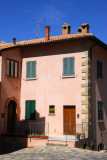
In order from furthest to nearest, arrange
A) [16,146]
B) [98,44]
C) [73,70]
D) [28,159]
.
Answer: [98,44]
[73,70]
[16,146]
[28,159]

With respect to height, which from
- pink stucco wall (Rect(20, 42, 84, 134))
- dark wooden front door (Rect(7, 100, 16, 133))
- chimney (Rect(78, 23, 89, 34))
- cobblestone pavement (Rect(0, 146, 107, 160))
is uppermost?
chimney (Rect(78, 23, 89, 34))

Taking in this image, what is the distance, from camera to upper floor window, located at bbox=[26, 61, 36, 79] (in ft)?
61.4

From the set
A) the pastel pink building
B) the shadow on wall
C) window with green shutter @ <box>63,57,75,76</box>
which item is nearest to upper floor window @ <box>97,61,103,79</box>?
the pastel pink building

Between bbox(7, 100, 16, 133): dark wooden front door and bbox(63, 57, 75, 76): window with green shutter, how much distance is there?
4337 millimetres

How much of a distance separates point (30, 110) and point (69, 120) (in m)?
2.99

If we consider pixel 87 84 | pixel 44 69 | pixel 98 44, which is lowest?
pixel 87 84

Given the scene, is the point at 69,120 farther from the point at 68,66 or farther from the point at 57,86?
the point at 68,66

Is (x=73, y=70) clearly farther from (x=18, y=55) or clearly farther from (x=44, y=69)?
(x=18, y=55)

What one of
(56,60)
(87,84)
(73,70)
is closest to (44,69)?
(56,60)

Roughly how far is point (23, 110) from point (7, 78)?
105 inches

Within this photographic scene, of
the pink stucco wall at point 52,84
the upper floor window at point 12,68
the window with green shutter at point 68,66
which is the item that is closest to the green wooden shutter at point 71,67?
the window with green shutter at point 68,66

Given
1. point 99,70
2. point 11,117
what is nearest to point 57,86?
point 99,70

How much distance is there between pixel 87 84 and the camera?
16719 mm

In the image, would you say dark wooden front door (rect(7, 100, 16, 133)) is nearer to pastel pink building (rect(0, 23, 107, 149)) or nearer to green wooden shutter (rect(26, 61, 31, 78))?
pastel pink building (rect(0, 23, 107, 149))
